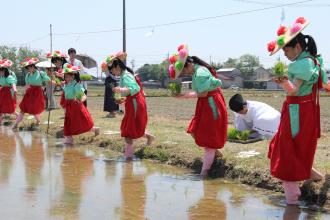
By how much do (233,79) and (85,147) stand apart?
265 ft

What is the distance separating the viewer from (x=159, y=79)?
9706 cm

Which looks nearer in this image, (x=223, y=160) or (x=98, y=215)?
(x=98, y=215)

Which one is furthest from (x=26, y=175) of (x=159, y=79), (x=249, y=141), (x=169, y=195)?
(x=159, y=79)

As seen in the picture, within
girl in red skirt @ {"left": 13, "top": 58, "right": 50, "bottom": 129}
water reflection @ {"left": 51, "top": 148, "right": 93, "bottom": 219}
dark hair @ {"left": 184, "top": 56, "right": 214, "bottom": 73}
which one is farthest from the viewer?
girl in red skirt @ {"left": 13, "top": 58, "right": 50, "bottom": 129}

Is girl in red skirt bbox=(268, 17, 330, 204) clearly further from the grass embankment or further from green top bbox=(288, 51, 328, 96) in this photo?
the grass embankment

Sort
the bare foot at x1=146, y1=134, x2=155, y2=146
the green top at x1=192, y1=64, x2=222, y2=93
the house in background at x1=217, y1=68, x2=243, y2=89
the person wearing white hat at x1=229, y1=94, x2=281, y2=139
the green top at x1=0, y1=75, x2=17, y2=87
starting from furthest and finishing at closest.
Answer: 1. the house in background at x1=217, y1=68, x2=243, y2=89
2. the green top at x1=0, y1=75, x2=17, y2=87
3. the bare foot at x1=146, y1=134, x2=155, y2=146
4. the person wearing white hat at x1=229, y1=94, x2=281, y2=139
5. the green top at x1=192, y1=64, x2=222, y2=93

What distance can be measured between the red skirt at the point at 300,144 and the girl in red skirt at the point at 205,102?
1.70 meters

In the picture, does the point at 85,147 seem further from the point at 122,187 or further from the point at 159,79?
the point at 159,79

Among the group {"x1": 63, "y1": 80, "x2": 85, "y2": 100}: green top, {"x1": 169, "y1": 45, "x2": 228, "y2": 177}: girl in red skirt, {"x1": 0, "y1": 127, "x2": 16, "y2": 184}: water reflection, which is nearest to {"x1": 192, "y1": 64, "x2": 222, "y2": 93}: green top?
{"x1": 169, "y1": 45, "x2": 228, "y2": 177}: girl in red skirt

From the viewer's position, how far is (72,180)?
23.4 ft

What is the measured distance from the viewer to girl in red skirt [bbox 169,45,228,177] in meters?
7.29

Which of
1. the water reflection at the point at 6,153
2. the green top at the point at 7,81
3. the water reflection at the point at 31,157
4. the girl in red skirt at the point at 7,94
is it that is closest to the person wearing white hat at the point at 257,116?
the water reflection at the point at 31,157

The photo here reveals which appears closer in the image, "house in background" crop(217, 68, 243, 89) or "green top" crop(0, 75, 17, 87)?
"green top" crop(0, 75, 17, 87)

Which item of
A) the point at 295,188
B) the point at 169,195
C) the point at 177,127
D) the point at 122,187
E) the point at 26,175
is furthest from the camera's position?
the point at 177,127
